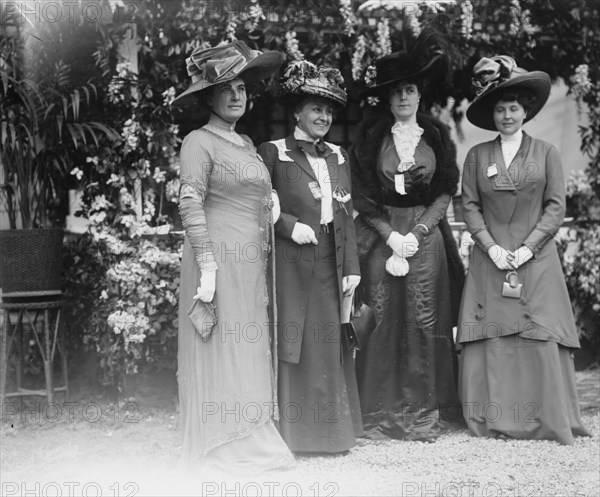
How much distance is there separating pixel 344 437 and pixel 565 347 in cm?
157

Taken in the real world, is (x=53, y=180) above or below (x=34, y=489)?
above

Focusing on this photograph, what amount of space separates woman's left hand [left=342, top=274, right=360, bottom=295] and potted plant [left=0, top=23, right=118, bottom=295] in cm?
221

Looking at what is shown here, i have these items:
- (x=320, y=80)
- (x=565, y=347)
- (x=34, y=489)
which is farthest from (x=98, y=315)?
(x=565, y=347)

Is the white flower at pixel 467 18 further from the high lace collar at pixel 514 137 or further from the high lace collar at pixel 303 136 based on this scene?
the high lace collar at pixel 303 136

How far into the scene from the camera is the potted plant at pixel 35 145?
5.83m

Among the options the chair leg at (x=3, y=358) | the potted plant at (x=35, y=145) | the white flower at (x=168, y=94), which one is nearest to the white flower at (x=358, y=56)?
the white flower at (x=168, y=94)

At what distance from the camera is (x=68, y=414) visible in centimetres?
597

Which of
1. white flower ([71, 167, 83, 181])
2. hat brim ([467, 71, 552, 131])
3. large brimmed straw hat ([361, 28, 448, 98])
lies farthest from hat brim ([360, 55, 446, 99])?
white flower ([71, 167, 83, 181])

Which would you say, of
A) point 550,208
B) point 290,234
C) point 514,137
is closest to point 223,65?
point 290,234

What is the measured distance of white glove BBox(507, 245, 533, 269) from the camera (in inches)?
203

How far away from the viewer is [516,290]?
520 centimetres

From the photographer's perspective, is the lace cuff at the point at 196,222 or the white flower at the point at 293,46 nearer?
the lace cuff at the point at 196,222

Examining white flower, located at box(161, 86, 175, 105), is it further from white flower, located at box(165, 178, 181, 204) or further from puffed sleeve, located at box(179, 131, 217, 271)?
puffed sleeve, located at box(179, 131, 217, 271)

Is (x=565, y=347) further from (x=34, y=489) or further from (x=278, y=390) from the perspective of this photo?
(x=34, y=489)
